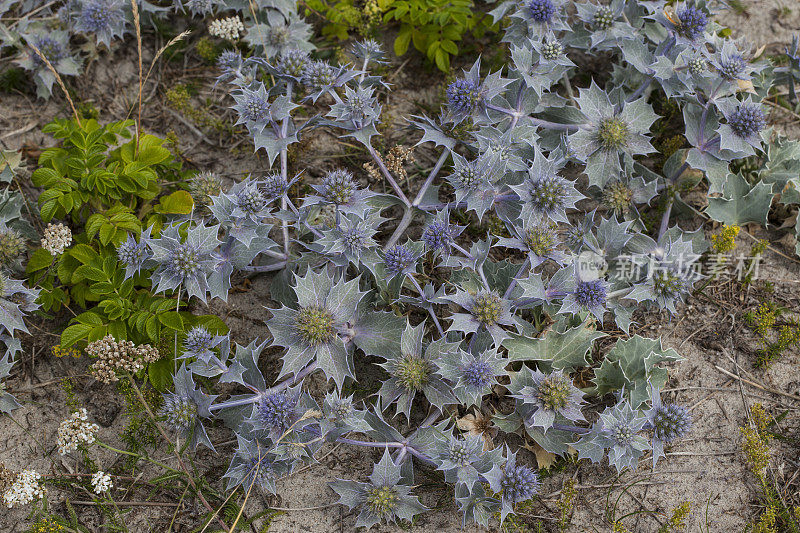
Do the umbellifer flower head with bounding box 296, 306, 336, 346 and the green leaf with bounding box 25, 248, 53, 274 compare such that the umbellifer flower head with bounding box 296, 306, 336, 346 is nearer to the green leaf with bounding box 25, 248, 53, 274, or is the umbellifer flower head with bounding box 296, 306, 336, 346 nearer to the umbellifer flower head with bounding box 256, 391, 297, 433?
the umbellifer flower head with bounding box 256, 391, 297, 433

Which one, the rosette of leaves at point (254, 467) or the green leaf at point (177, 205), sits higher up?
the green leaf at point (177, 205)

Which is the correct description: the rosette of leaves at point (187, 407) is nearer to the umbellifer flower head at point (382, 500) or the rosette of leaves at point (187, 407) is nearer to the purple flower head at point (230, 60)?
the umbellifer flower head at point (382, 500)

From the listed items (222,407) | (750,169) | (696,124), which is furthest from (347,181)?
(750,169)

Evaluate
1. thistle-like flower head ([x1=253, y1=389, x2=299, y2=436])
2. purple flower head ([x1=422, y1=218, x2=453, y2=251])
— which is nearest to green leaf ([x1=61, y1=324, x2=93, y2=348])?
thistle-like flower head ([x1=253, y1=389, x2=299, y2=436])

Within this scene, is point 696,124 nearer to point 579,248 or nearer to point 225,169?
point 579,248

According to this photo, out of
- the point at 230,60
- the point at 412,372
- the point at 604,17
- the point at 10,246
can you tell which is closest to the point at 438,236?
the point at 412,372

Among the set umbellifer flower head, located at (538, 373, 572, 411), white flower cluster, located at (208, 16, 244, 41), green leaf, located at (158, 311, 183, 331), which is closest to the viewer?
umbellifer flower head, located at (538, 373, 572, 411)

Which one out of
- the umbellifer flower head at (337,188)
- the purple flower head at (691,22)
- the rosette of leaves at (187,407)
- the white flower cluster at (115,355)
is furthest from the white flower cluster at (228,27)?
the purple flower head at (691,22)
